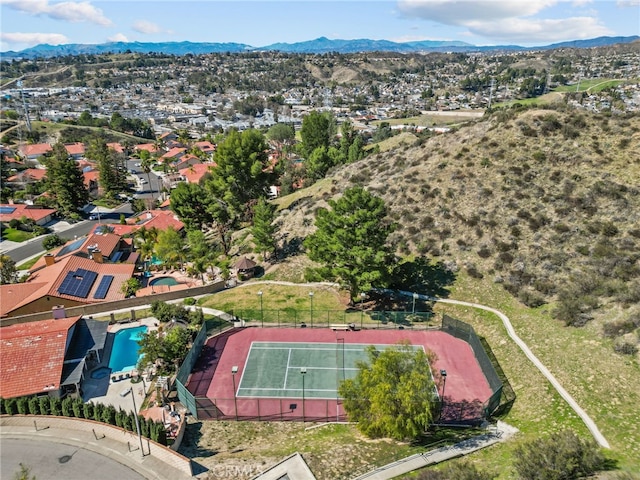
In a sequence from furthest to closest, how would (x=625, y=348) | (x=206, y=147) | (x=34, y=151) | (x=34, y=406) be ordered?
(x=206, y=147) < (x=34, y=151) < (x=625, y=348) < (x=34, y=406)

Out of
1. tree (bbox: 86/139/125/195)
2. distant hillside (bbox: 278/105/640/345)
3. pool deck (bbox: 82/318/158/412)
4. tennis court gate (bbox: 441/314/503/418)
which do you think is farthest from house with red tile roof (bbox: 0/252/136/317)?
tree (bbox: 86/139/125/195)

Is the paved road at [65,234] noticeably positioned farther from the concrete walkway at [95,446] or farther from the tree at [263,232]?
the concrete walkway at [95,446]

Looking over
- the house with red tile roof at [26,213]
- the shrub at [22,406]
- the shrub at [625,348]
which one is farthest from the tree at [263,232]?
the house with red tile roof at [26,213]

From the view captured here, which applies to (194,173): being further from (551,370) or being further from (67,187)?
(551,370)

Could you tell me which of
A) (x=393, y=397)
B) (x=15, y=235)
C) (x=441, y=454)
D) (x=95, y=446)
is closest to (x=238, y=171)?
(x=95, y=446)

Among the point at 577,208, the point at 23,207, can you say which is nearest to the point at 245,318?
the point at 577,208

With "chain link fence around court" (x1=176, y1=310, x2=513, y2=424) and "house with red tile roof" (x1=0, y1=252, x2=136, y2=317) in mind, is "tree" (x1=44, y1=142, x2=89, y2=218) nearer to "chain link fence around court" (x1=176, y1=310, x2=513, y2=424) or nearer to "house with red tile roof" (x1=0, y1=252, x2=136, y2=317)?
"house with red tile roof" (x1=0, y1=252, x2=136, y2=317)
